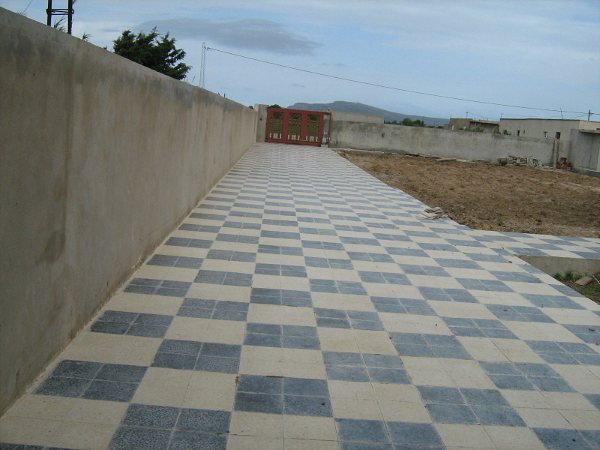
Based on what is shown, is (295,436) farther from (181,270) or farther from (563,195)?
(563,195)

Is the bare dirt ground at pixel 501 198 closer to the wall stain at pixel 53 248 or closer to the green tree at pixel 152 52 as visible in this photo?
the wall stain at pixel 53 248

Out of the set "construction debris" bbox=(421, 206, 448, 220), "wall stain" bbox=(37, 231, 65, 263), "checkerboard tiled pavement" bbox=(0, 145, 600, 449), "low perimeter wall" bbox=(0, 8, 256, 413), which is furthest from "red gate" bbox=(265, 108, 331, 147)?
→ "wall stain" bbox=(37, 231, 65, 263)

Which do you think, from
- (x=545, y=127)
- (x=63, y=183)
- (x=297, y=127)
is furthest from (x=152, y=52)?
(x=63, y=183)

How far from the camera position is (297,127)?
26.5m

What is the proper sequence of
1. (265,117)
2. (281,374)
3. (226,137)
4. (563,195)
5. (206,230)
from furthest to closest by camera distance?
(265,117) < (563,195) < (226,137) < (206,230) < (281,374)

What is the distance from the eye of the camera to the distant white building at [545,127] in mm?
34809

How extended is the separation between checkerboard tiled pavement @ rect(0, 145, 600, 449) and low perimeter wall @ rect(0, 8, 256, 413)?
0.22 meters

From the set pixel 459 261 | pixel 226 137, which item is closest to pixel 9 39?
pixel 459 261

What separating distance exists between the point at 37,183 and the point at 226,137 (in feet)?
29.1

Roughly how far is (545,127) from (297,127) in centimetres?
2091

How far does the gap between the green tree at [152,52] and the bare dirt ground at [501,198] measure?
23.1 meters

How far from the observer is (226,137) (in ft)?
36.9

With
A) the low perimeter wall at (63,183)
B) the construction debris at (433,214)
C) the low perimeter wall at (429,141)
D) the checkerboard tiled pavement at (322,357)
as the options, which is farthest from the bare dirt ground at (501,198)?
the low perimeter wall at (429,141)

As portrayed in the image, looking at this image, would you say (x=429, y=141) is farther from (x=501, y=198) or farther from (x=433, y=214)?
(x=433, y=214)
